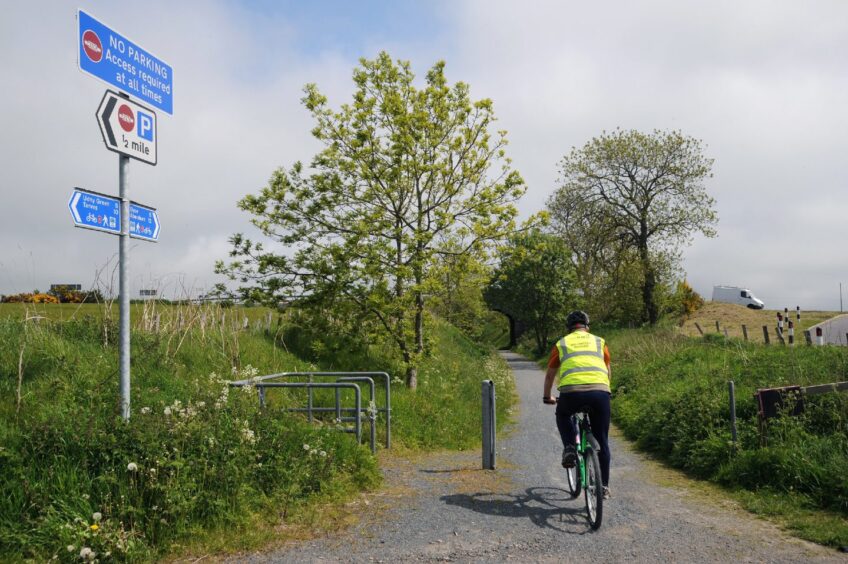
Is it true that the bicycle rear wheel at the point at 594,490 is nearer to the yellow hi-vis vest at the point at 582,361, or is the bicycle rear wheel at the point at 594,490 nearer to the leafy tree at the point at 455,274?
the yellow hi-vis vest at the point at 582,361

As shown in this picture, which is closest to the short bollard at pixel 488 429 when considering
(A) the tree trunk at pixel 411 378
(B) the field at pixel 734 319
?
(A) the tree trunk at pixel 411 378

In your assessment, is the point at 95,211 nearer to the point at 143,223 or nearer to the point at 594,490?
the point at 143,223

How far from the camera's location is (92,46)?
5375mm

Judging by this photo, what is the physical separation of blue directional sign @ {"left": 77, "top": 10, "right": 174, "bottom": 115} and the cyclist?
4.57 metres


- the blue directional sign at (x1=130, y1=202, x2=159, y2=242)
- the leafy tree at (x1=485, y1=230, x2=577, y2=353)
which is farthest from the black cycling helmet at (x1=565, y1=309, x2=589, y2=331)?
the leafy tree at (x1=485, y1=230, x2=577, y2=353)

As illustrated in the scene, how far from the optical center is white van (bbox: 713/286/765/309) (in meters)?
51.6

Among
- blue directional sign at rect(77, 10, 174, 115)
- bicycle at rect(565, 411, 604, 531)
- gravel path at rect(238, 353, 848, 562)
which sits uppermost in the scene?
blue directional sign at rect(77, 10, 174, 115)

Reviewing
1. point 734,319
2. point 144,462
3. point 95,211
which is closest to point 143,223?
point 95,211

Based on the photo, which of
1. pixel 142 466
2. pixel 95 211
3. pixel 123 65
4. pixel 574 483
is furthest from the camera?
pixel 574 483

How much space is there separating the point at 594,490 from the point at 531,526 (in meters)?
0.65

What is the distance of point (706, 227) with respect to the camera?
112 ft

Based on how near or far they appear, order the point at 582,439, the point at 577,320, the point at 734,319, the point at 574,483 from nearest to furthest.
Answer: the point at 582,439 < the point at 577,320 < the point at 574,483 < the point at 734,319

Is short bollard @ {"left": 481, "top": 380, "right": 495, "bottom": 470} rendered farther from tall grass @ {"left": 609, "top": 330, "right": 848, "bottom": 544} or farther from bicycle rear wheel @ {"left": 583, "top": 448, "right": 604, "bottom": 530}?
tall grass @ {"left": 609, "top": 330, "right": 848, "bottom": 544}

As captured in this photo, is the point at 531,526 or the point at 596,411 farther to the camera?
the point at 596,411
